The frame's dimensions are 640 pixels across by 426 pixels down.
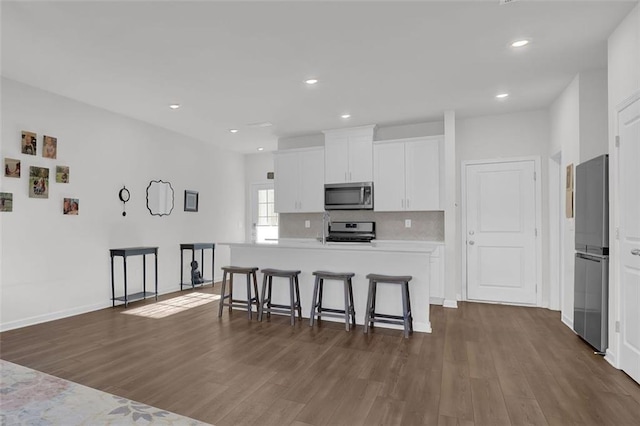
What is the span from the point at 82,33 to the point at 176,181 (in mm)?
3469

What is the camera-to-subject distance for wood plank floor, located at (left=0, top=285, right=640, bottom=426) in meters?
2.23

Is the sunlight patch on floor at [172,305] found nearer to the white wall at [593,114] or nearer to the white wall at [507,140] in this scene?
the white wall at [507,140]

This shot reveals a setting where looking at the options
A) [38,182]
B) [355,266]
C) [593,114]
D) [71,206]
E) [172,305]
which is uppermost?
[593,114]

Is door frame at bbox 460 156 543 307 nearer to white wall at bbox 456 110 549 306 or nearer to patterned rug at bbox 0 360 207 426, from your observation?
white wall at bbox 456 110 549 306

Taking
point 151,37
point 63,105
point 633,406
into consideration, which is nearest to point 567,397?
point 633,406

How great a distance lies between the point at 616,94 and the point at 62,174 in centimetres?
586

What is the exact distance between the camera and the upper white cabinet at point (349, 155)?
577 centimetres

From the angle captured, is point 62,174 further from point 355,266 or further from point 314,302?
point 355,266

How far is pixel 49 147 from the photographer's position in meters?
4.33

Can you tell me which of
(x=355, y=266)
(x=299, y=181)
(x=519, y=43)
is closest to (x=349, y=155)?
(x=299, y=181)

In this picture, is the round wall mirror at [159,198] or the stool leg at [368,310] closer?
the stool leg at [368,310]

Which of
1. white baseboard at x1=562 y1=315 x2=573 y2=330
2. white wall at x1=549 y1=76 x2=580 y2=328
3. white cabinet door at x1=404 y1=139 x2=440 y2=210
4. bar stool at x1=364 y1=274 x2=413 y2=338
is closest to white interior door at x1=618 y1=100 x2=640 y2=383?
white wall at x1=549 y1=76 x2=580 y2=328

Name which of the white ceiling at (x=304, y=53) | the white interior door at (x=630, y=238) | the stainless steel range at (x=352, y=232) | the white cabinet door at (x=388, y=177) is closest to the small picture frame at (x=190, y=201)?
the white ceiling at (x=304, y=53)

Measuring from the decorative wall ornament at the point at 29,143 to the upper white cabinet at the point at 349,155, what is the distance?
391 centimetres
